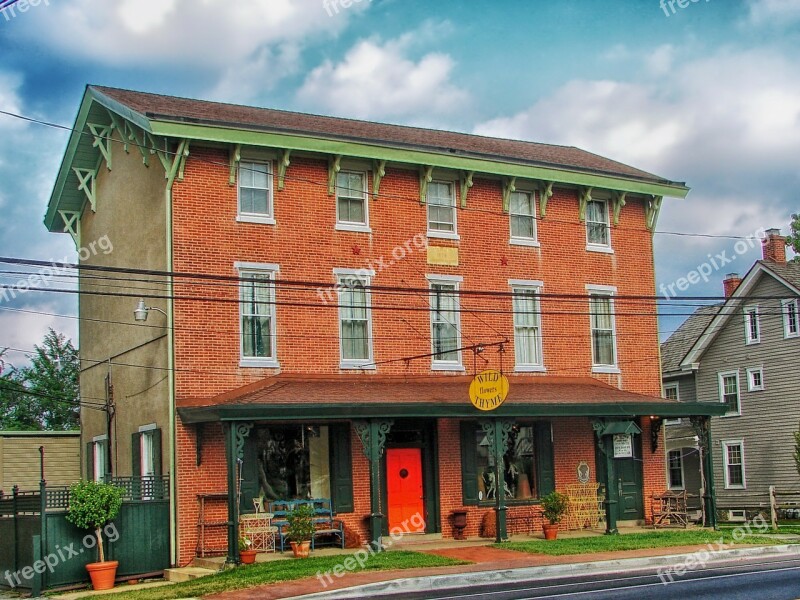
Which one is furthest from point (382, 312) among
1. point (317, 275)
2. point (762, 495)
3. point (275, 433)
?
point (762, 495)

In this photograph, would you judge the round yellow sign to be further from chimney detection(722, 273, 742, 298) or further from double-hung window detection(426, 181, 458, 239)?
chimney detection(722, 273, 742, 298)

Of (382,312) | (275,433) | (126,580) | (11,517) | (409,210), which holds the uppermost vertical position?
(409,210)

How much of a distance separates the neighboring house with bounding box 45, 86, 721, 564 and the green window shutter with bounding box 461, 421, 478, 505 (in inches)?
2.0

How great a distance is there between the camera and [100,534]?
22.3 m

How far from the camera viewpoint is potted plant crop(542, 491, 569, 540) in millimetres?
25250

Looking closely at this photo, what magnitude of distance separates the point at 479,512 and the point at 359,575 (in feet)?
27.0

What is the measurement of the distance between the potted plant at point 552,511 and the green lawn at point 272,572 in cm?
432

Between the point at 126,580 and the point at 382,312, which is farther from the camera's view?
the point at 382,312

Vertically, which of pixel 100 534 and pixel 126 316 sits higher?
pixel 126 316

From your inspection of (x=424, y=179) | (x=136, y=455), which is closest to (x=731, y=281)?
(x=424, y=179)

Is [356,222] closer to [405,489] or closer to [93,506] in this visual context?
A: [405,489]

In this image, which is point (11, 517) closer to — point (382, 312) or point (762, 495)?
point (382, 312)

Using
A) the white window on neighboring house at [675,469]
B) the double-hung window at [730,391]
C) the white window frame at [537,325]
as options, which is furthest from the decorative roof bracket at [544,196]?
the white window on neighboring house at [675,469]

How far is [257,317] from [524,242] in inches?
321
